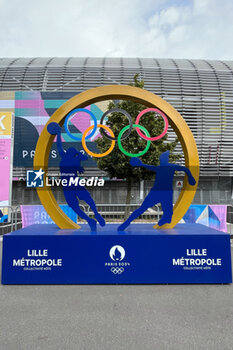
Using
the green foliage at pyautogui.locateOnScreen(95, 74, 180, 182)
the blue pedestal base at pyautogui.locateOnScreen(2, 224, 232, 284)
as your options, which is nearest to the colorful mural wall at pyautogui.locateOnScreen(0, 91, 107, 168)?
the green foliage at pyautogui.locateOnScreen(95, 74, 180, 182)

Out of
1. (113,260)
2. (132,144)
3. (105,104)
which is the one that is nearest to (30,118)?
(105,104)

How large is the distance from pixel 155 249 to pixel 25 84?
24.2 meters

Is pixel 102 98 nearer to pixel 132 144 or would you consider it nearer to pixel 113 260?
pixel 113 260
